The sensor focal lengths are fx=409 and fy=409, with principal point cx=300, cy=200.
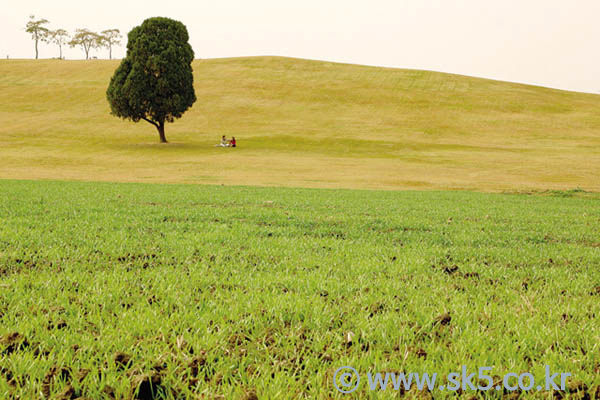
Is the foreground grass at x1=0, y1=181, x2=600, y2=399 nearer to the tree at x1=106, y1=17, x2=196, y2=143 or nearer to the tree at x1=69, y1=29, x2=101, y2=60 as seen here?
the tree at x1=106, y1=17, x2=196, y2=143

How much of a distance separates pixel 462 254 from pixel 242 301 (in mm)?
4199

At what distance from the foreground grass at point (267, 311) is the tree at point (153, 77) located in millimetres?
50879

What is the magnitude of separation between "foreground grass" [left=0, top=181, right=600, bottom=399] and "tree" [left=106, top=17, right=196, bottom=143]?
167 ft

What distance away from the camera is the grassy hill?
3634 centimetres

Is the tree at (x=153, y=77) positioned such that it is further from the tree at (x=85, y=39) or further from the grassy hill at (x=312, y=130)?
the tree at (x=85, y=39)

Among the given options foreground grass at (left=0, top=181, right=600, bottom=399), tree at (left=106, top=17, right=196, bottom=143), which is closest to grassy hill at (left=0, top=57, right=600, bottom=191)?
tree at (left=106, top=17, right=196, bottom=143)

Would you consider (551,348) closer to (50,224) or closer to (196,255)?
(196,255)

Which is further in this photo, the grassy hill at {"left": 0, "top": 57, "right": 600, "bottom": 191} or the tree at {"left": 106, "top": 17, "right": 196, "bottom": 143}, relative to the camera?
the tree at {"left": 106, "top": 17, "right": 196, "bottom": 143}

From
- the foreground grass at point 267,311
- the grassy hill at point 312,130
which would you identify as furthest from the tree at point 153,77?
the foreground grass at point 267,311

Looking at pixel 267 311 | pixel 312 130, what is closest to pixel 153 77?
pixel 312 130

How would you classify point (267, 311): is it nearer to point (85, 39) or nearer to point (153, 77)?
point (153, 77)

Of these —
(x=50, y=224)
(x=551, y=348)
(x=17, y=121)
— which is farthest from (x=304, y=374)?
(x=17, y=121)

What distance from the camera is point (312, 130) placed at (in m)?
65.3

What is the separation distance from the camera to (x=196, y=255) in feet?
19.6
